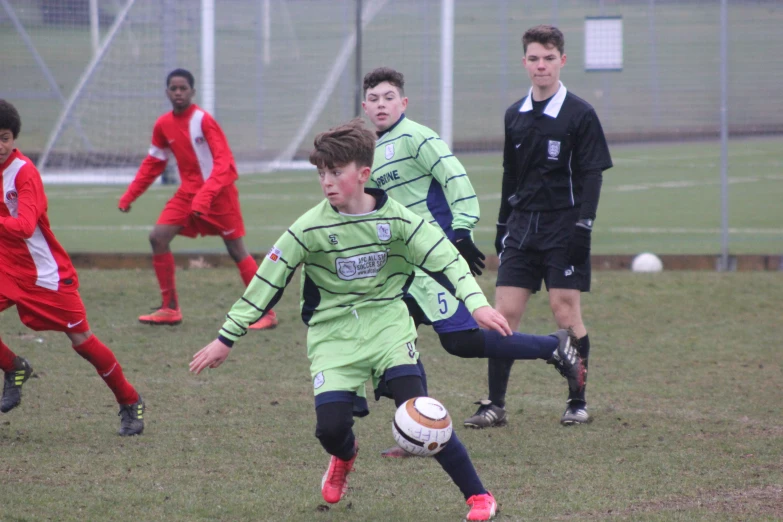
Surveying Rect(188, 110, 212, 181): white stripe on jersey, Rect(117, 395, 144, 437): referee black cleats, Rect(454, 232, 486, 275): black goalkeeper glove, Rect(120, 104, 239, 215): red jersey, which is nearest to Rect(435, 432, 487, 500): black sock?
Rect(454, 232, 486, 275): black goalkeeper glove

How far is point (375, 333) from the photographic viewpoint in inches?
172

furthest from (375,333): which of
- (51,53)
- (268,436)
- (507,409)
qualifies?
(51,53)

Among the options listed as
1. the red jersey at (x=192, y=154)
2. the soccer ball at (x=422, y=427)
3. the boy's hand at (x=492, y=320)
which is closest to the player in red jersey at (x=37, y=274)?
the soccer ball at (x=422, y=427)

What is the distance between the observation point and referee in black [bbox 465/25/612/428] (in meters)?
5.73

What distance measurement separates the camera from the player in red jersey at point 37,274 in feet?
17.6

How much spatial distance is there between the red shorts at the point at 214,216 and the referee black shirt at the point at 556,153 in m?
3.32

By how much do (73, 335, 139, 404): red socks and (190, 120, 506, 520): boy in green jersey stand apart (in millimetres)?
1450

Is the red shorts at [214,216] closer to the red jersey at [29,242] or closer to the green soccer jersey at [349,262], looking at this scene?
the red jersey at [29,242]

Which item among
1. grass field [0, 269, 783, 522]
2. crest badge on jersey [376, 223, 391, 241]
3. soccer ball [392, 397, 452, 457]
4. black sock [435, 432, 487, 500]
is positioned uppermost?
crest badge on jersey [376, 223, 391, 241]

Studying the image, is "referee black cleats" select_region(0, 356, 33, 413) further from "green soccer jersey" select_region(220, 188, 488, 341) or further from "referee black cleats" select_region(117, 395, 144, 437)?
"green soccer jersey" select_region(220, 188, 488, 341)

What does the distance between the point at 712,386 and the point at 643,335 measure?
5.27 feet

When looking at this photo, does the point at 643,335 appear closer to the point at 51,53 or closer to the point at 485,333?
the point at 485,333

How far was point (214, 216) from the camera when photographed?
28.5 ft

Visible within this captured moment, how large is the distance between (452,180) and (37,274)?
7.12 ft
